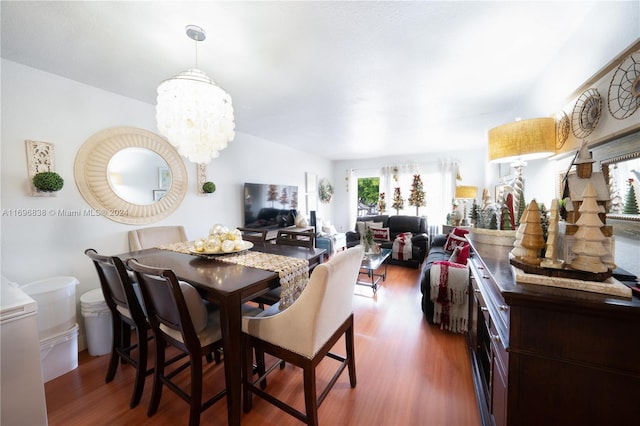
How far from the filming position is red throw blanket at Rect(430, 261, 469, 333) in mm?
2211

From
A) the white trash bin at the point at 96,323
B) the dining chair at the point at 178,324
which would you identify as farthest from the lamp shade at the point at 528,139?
the white trash bin at the point at 96,323

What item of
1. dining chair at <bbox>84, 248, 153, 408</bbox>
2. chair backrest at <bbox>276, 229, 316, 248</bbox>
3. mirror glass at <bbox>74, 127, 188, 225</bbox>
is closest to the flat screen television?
mirror glass at <bbox>74, 127, 188, 225</bbox>

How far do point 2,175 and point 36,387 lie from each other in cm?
169

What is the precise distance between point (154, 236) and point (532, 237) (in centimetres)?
319

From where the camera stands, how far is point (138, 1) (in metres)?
1.28

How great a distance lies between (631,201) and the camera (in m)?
0.94

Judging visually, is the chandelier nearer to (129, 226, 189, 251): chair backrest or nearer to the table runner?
the table runner

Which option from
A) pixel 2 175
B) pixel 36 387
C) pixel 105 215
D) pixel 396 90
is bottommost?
pixel 36 387

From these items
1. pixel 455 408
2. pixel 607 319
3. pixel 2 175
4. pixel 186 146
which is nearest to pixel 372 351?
pixel 455 408

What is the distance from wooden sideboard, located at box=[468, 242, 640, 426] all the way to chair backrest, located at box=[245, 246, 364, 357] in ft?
2.26

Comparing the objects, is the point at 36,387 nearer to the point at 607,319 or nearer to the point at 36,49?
the point at 36,49

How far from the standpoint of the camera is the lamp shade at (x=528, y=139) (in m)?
1.37

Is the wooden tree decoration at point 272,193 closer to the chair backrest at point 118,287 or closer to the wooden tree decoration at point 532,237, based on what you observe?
the chair backrest at point 118,287

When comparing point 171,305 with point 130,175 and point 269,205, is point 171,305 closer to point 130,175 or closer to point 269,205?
point 130,175
